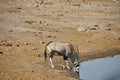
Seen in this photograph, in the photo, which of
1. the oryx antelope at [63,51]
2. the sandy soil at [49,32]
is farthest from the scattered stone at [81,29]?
the oryx antelope at [63,51]

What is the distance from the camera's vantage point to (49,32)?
3177cm

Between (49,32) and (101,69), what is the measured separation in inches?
375

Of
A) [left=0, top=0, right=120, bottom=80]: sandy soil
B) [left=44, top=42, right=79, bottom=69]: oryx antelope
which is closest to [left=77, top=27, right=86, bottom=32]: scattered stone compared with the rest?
[left=0, top=0, right=120, bottom=80]: sandy soil

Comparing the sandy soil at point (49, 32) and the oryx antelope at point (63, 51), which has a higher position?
the oryx antelope at point (63, 51)

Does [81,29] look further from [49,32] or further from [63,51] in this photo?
[63,51]

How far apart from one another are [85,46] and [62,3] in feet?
68.7

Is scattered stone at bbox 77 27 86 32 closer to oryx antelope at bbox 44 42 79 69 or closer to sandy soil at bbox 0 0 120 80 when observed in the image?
sandy soil at bbox 0 0 120 80

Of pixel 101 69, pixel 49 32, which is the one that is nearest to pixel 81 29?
pixel 49 32

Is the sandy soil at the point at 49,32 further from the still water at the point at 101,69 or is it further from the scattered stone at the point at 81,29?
the still water at the point at 101,69

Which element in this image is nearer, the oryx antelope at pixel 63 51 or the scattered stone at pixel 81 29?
the oryx antelope at pixel 63 51

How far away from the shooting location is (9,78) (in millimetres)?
19484

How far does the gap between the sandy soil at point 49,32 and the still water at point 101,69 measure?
0.69 metres

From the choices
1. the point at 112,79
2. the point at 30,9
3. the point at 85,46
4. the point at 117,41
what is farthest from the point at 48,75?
the point at 30,9

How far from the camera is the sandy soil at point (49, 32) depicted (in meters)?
21.3
